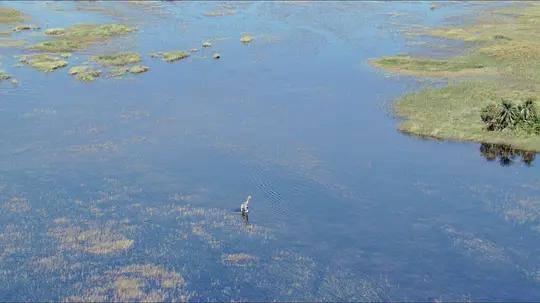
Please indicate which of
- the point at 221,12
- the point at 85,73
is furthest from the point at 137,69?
the point at 221,12

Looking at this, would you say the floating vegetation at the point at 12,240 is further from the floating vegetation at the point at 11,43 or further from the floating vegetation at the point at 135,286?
the floating vegetation at the point at 11,43

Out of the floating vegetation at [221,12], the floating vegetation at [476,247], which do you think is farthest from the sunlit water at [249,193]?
the floating vegetation at [221,12]

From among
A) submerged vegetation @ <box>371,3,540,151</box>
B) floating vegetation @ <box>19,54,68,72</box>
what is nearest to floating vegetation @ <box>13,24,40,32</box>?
floating vegetation @ <box>19,54,68,72</box>

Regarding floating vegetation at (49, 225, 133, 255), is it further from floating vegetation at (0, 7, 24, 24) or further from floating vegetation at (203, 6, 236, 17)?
floating vegetation at (203, 6, 236, 17)

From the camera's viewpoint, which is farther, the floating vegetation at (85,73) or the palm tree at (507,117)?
the floating vegetation at (85,73)

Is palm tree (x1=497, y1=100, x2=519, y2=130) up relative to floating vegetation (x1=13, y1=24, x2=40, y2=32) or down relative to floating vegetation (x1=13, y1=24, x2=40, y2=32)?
up
